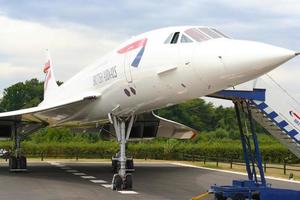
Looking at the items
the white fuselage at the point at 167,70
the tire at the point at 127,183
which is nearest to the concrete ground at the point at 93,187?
the tire at the point at 127,183

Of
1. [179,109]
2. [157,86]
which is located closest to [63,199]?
[157,86]

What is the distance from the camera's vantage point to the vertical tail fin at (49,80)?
23.8 meters

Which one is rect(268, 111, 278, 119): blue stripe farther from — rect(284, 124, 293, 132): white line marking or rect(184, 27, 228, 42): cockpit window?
rect(184, 27, 228, 42): cockpit window

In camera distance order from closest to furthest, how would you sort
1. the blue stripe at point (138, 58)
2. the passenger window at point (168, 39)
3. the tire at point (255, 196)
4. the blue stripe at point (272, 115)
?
the tire at point (255, 196), the passenger window at point (168, 39), the blue stripe at point (138, 58), the blue stripe at point (272, 115)

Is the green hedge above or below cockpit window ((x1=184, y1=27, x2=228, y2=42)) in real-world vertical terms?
below

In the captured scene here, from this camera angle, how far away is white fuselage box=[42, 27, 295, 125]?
32.3 feet

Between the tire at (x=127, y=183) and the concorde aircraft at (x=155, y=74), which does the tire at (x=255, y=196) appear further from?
the tire at (x=127, y=183)

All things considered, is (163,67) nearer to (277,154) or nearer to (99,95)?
(99,95)

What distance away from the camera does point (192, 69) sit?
35.6 feet

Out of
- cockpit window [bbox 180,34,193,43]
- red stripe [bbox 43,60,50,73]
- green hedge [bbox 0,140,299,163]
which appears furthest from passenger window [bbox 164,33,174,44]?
green hedge [bbox 0,140,299,163]

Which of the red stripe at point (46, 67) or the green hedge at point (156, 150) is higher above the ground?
the red stripe at point (46, 67)

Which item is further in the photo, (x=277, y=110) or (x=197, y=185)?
(x=197, y=185)

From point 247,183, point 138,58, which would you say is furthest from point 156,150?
point 247,183

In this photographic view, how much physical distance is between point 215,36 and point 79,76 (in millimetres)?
7845
